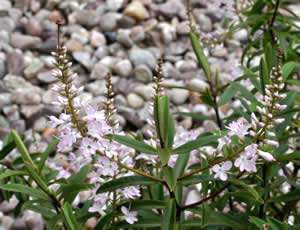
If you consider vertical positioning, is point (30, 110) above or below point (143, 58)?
below

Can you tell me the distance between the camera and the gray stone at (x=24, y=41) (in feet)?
11.8

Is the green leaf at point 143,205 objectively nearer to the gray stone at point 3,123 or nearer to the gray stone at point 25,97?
the gray stone at point 3,123

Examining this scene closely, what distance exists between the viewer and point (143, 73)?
3.44 meters

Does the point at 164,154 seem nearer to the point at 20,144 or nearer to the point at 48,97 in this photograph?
the point at 20,144

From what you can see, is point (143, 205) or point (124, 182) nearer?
point (124, 182)

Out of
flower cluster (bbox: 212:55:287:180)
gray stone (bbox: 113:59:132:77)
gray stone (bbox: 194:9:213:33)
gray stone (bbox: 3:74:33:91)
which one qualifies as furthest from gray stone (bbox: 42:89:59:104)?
flower cluster (bbox: 212:55:287:180)

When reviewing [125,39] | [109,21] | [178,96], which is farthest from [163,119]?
[109,21]

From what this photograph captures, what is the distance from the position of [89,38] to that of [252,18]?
247 cm

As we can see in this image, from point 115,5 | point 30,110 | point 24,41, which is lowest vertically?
point 30,110

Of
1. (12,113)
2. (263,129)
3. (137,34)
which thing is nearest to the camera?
(263,129)

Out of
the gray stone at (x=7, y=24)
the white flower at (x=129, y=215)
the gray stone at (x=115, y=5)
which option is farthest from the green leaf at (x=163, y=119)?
the gray stone at (x=115, y=5)

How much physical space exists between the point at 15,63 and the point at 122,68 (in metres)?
0.98

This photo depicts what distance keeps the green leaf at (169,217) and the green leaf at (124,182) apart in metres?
0.10

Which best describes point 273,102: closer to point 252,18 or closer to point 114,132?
point 114,132
